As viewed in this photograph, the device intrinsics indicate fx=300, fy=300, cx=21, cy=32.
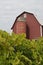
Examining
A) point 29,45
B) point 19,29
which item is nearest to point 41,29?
point 19,29

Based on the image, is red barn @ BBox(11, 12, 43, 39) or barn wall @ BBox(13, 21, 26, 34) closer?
red barn @ BBox(11, 12, 43, 39)

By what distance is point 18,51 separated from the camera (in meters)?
4.92

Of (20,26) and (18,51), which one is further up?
(18,51)

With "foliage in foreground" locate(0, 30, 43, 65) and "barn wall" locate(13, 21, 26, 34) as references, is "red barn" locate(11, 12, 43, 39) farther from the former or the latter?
"foliage in foreground" locate(0, 30, 43, 65)

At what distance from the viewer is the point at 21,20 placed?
128 feet

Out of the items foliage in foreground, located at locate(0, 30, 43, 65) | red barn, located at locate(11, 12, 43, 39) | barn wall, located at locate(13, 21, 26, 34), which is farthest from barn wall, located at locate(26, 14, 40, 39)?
foliage in foreground, located at locate(0, 30, 43, 65)

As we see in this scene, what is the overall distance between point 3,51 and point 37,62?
738 millimetres

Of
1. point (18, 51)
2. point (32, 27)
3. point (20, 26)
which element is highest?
point (18, 51)

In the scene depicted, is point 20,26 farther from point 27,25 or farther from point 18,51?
point 18,51

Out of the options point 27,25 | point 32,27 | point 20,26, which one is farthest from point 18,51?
point 27,25

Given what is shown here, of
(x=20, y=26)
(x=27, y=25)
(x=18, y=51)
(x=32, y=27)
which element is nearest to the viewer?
(x=18, y=51)

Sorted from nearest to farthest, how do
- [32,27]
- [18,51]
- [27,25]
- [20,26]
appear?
[18,51] < [32,27] < [20,26] < [27,25]

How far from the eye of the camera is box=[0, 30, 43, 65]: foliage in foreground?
4.58 m

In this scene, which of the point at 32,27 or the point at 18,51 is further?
the point at 32,27
